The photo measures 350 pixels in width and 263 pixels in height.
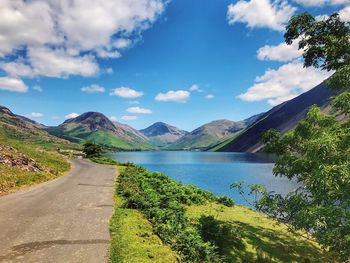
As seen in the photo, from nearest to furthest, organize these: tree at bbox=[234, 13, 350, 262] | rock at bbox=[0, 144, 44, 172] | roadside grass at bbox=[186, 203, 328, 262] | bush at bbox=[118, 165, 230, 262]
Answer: tree at bbox=[234, 13, 350, 262] → bush at bbox=[118, 165, 230, 262] → roadside grass at bbox=[186, 203, 328, 262] → rock at bbox=[0, 144, 44, 172]

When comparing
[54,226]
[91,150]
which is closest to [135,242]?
[54,226]

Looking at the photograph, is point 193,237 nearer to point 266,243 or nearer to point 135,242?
point 135,242

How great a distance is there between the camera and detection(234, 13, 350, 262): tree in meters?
13.9

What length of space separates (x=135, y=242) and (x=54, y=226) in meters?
6.20

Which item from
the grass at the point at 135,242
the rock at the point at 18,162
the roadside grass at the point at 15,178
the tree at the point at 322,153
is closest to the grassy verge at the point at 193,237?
the grass at the point at 135,242

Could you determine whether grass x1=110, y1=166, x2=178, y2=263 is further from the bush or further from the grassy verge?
the bush

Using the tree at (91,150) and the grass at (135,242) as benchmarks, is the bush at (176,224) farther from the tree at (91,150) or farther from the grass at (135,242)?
the tree at (91,150)

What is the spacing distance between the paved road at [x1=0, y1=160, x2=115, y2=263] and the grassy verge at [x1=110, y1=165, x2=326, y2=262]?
3.82ft

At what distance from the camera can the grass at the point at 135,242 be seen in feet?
53.5

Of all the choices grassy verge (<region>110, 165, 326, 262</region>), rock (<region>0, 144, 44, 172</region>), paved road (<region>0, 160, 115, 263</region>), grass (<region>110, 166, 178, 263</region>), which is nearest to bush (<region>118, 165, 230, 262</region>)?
grassy verge (<region>110, 165, 326, 262</region>)

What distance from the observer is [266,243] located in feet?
83.5

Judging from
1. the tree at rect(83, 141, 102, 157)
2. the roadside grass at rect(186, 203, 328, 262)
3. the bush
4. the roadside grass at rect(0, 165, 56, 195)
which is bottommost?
the roadside grass at rect(186, 203, 328, 262)

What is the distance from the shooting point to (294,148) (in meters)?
21.6

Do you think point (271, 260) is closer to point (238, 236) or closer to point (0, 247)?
point (238, 236)
